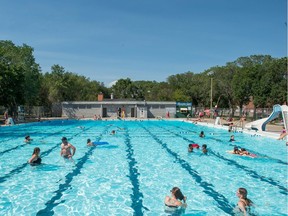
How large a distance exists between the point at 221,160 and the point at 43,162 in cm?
813

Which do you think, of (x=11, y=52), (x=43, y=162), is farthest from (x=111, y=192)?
(x=11, y=52)

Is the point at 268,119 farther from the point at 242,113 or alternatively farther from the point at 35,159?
the point at 242,113

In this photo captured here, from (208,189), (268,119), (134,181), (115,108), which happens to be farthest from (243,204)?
(115,108)

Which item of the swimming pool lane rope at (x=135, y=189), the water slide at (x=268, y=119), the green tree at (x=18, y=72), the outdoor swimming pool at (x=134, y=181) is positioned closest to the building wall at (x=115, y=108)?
the green tree at (x=18, y=72)

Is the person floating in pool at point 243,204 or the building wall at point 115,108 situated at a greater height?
the building wall at point 115,108

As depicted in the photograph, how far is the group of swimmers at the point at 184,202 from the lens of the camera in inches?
266

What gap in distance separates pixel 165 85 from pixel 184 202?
6660 centimetres

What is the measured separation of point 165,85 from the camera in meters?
73.1

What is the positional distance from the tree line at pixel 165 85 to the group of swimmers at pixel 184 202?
2887 centimetres

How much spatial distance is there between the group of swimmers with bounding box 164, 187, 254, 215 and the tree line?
28.9 meters

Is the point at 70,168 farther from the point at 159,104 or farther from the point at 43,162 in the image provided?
the point at 159,104

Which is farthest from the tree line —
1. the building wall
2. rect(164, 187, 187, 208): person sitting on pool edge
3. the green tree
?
rect(164, 187, 187, 208): person sitting on pool edge

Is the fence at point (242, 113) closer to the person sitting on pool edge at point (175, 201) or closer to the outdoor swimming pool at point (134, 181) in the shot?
the outdoor swimming pool at point (134, 181)

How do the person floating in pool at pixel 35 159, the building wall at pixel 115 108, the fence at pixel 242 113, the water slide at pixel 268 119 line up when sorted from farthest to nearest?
the building wall at pixel 115 108, the fence at pixel 242 113, the water slide at pixel 268 119, the person floating in pool at pixel 35 159
